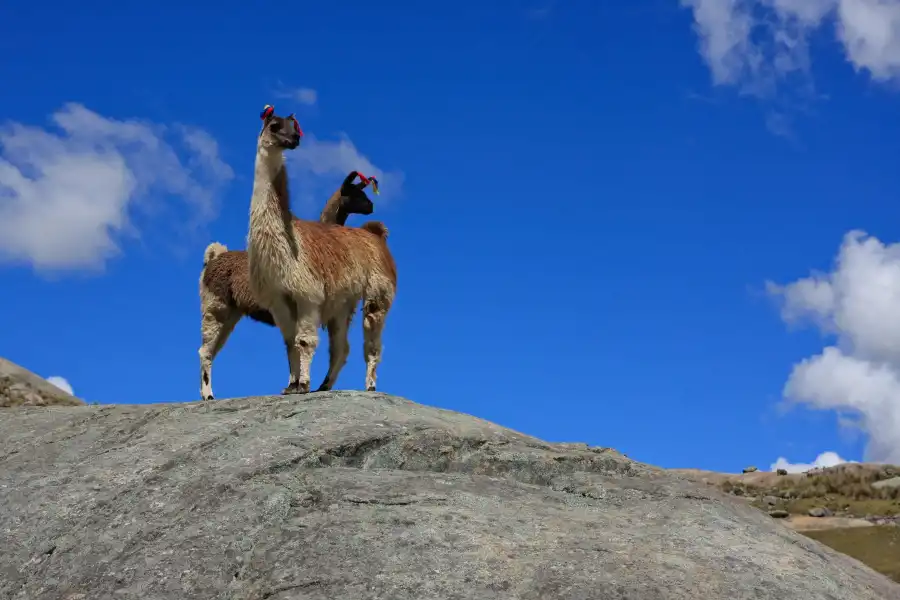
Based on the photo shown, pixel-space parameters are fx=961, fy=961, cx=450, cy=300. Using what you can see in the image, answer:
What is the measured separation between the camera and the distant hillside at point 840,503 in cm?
3231

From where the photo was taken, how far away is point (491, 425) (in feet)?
35.9

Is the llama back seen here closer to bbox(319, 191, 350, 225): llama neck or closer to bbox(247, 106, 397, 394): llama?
bbox(247, 106, 397, 394): llama

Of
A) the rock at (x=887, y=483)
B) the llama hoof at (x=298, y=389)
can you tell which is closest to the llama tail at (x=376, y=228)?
the llama hoof at (x=298, y=389)

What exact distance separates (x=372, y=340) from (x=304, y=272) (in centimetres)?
181

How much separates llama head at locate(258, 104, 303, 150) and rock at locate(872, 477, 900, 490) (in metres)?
40.2

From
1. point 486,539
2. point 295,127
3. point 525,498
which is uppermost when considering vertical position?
point 295,127

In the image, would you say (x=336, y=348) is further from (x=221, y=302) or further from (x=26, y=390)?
(x=26, y=390)

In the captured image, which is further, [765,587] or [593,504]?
[593,504]

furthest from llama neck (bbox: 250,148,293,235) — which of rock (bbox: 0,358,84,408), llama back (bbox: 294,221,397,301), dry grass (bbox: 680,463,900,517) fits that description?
dry grass (bbox: 680,463,900,517)

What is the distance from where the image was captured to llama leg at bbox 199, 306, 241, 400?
47.7ft

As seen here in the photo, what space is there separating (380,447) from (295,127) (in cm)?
546

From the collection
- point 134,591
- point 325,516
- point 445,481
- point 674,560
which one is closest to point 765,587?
point 674,560

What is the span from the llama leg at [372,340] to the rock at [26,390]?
20.9m

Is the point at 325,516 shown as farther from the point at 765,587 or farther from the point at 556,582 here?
the point at 765,587
